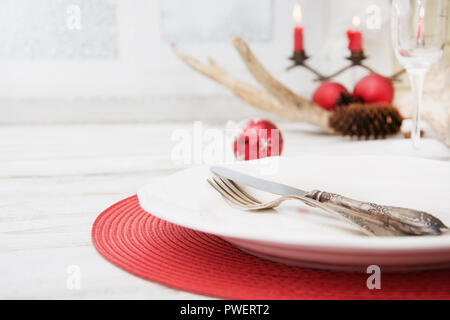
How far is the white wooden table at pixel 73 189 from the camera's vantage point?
0.31 m

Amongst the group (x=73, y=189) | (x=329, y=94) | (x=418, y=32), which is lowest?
(x=73, y=189)

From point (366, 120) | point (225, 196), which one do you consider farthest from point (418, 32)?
point (225, 196)

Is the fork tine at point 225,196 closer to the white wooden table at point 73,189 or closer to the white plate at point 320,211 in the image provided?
the white plate at point 320,211

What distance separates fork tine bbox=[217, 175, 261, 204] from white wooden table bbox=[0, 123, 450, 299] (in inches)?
5.2

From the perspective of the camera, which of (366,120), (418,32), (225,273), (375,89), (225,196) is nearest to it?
(225,273)

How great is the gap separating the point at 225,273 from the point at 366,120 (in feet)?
2.91

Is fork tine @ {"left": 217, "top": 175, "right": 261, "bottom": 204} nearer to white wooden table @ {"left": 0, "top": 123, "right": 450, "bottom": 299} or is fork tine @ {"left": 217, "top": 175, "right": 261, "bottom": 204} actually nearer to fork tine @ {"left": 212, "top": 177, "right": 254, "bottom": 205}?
fork tine @ {"left": 212, "top": 177, "right": 254, "bottom": 205}

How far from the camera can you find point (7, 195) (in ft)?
1.98

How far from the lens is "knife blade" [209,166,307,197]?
412 mm

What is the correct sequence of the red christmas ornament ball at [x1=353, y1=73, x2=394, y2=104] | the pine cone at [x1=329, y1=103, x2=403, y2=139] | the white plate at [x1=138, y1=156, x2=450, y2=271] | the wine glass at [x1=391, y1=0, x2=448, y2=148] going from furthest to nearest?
the red christmas ornament ball at [x1=353, y1=73, x2=394, y2=104] < the pine cone at [x1=329, y1=103, x2=403, y2=139] < the wine glass at [x1=391, y1=0, x2=448, y2=148] < the white plate at [x1=138, y1=156, x2=450, y2=271]

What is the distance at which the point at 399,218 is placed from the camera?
334mm

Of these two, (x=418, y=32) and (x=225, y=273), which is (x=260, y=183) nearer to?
(x=225, y=273)

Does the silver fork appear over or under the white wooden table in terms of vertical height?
over

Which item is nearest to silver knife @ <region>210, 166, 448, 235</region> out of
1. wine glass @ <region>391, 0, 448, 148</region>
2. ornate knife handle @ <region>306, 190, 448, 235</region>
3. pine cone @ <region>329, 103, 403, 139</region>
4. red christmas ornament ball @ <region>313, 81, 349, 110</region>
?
ornate knife handle @ <region>306, 190, 448, 235</region>
